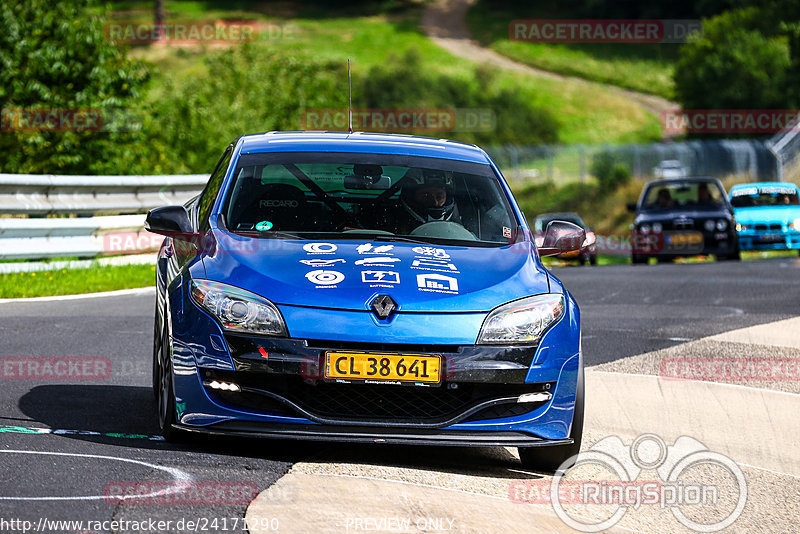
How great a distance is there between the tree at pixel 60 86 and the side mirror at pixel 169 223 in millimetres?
18068

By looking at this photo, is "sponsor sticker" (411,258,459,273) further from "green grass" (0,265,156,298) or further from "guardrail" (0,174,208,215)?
"guardrail" (0,174,208,215)

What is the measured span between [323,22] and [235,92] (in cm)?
7548

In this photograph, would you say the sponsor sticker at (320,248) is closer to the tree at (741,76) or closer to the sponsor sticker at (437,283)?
the sponsor sticker at (437,283)

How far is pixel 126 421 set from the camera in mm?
6805

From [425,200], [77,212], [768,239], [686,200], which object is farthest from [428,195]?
[768,239]

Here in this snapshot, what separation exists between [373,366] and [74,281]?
29.6 ft

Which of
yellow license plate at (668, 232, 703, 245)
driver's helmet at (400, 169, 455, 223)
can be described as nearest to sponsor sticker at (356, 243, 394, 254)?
driver's helmet at (400, 169, 455, 223)

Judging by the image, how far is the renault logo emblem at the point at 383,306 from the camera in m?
5.75

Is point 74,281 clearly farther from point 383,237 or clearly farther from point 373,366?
point 373,366

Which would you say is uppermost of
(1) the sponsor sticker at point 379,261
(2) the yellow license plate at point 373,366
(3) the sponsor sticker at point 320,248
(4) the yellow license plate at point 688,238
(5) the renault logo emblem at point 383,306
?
(3) the sponsor sticker at point 320,248

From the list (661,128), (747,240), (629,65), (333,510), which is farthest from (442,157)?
(629,65)

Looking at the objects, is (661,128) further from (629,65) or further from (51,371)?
(51,371)

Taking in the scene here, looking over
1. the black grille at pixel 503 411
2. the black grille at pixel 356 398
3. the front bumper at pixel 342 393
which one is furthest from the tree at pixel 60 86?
the black grille at pixel 503 411

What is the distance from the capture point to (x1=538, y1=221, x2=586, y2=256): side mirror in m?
7.06
